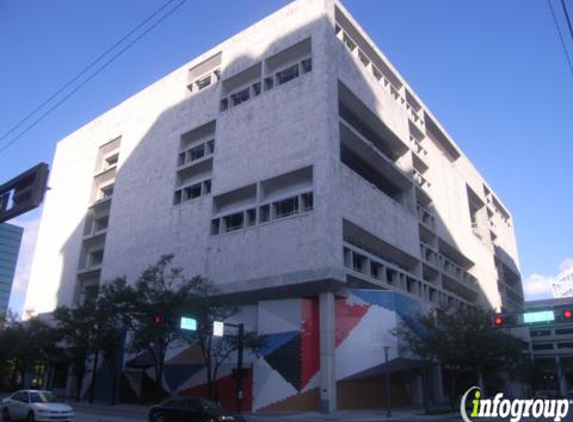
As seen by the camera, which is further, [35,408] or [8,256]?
[8,256]

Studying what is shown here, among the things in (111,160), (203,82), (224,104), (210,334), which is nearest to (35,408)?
(210,334)

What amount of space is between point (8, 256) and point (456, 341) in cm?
16541

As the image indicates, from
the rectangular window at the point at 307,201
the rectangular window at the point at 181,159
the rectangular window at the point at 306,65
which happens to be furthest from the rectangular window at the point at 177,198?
the rectangular window at the point at 306,65

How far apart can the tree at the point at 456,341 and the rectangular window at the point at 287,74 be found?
92.3ft

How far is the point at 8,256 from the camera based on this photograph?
168m

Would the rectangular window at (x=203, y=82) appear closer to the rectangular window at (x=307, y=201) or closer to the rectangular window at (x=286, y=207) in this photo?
the rectangular window at (x=286, y=207)

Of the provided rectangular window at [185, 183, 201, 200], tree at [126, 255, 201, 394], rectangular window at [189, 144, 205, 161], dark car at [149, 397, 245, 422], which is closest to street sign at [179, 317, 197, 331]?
tree at [126, 255, 201, 394]

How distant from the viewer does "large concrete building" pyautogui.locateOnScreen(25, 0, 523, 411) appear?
4253 cm

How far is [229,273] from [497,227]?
74.0 metres

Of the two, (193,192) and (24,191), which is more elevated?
(193,192)

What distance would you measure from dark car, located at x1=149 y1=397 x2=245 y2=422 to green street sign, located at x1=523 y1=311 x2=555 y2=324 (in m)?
15.3

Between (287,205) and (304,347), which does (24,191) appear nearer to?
(304,347)

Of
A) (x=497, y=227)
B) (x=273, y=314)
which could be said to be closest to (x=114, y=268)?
(x=273, y=314)

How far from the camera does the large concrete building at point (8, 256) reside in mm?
165000
